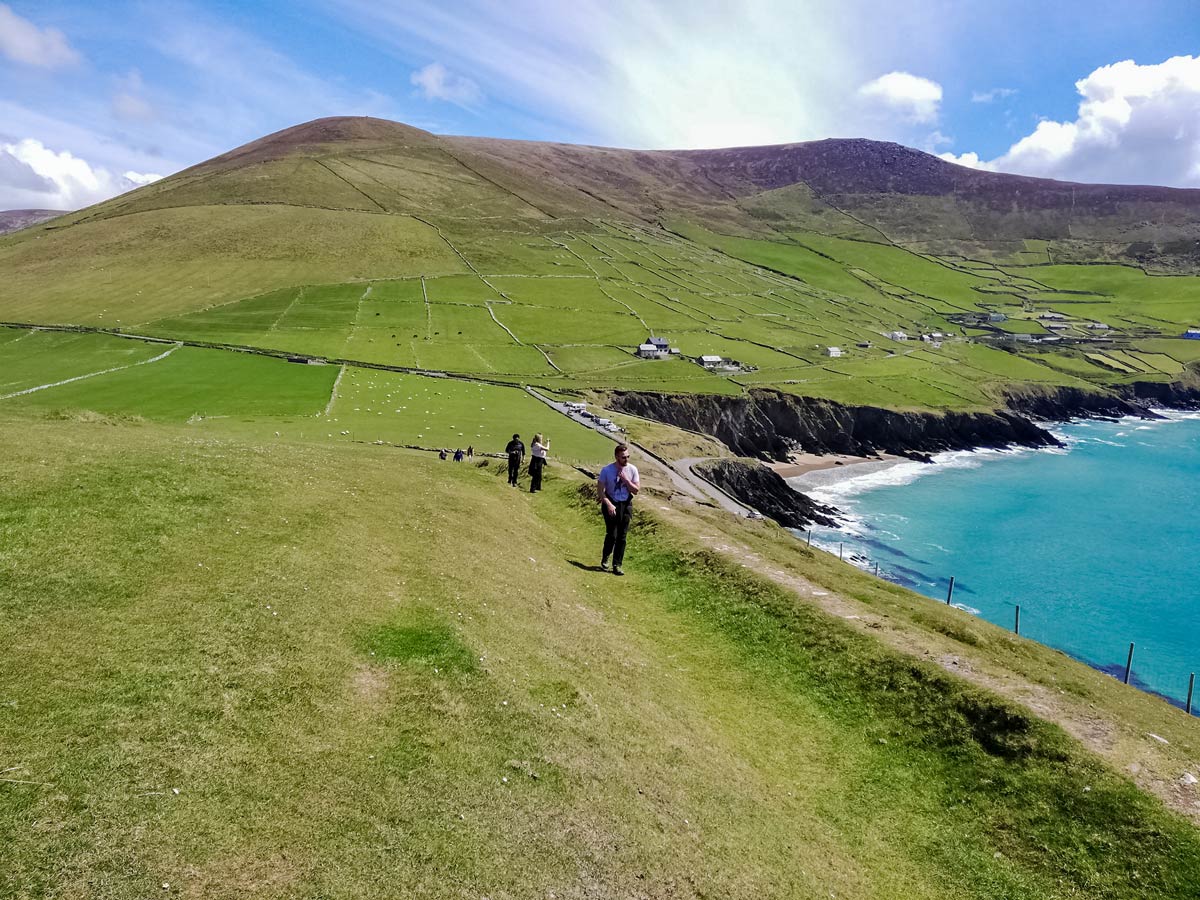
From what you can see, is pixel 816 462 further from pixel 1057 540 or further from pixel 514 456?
pixel 514 456

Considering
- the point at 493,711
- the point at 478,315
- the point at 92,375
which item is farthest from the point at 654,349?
the point at 493,711

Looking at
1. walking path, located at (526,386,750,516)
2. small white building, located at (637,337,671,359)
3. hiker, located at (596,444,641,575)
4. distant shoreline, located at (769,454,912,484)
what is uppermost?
small white building, located at (637,337,671,359)

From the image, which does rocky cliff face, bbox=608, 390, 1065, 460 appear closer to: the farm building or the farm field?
the farm building

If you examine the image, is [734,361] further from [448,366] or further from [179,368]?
[179,368]

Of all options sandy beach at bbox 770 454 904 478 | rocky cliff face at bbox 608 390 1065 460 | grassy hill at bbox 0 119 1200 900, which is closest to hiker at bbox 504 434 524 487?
grassy hill at bbox 0 119 1200 900

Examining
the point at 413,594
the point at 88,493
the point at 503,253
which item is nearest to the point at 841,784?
the point at 413,594

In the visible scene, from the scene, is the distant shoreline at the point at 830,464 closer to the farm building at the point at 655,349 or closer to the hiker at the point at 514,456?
the farm building at the point at 655,349
